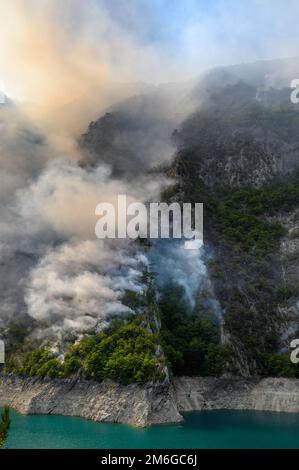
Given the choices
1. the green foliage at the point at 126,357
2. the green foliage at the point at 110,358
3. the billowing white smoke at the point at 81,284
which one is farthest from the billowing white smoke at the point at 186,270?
the green foliage at the point at 126,357

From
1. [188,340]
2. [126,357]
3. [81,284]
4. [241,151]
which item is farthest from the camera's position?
[241,151]

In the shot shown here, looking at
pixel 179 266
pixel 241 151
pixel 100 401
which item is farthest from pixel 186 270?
pixel 241 151

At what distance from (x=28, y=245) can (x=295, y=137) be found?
93644mm

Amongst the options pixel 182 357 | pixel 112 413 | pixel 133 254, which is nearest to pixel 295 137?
pixel 133 254

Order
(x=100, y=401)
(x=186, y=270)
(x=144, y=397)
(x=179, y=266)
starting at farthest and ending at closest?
(x=179, y=266) < (x=186, y=270) < (x=100, y=401) < (x=144, y=397)

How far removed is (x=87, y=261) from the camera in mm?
130625

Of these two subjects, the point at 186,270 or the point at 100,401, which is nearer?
the point at 100,401

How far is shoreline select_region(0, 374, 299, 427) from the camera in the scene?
98.4m

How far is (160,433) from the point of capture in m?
Result: 89.1

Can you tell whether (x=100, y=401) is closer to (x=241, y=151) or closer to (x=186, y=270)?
(x=186, y=270)

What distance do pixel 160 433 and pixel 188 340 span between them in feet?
137

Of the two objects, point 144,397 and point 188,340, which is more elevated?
point 188,340

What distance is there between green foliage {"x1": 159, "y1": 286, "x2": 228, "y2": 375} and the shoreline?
2.98m

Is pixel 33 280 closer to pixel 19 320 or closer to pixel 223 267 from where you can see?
pixel 19 320
